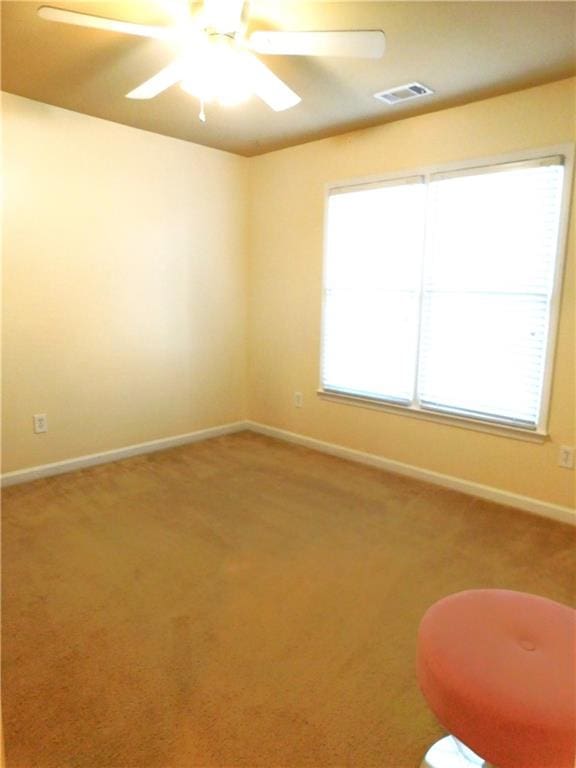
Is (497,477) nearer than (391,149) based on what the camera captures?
Yes

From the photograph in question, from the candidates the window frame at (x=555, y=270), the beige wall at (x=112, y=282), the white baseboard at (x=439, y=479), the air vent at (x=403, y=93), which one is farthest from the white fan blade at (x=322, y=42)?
the white baseboard at (x=439, y=479)

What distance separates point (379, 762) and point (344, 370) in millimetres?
2863

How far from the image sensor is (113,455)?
153 inches

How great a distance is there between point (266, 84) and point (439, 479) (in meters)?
2.69

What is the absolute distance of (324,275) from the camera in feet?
13.2

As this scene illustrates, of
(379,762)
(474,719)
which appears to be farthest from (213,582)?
(474,719)

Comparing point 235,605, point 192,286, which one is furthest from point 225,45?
point 235,605

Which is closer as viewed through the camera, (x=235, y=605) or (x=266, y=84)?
(x=235, y=605)

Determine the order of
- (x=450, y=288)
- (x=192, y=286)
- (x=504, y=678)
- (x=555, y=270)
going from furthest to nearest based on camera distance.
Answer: (x=192, y=286)
(x=450, y=288)
(x=555, y=270)
(x=504, y=678)

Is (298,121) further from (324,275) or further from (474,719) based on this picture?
(474,719)

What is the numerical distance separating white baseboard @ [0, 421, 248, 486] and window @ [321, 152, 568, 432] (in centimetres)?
126

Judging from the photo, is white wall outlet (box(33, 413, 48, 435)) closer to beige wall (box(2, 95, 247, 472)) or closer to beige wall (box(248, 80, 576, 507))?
beige wall (box(2, 95, 247, 472))

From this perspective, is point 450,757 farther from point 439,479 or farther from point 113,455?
point 113,455

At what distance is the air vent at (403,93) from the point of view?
2.79 meters
